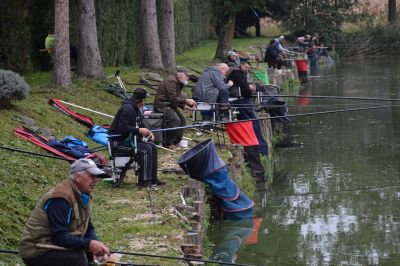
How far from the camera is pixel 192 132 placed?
703 inches

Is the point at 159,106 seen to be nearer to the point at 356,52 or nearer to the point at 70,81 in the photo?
the point at 70,81

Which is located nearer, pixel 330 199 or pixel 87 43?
pixel 330 199

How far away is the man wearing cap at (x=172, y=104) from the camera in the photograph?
15742mm

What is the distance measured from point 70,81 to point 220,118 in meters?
3.82

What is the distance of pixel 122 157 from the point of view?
41.1ft

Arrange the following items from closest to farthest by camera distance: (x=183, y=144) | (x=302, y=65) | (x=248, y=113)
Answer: (x=183, y=144) < (x=248, y=113) < (x=302, y=65)

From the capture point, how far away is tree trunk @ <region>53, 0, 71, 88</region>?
19.0 metres

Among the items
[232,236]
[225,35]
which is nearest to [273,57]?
[225,35]

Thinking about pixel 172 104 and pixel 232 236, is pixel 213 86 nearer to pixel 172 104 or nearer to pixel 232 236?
pixel 172 104

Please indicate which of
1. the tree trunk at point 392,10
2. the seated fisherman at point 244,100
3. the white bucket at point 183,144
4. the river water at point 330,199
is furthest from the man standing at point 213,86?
the tree trunk at point 392,10

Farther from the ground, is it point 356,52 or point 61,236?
point 61,236

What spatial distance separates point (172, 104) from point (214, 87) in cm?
187

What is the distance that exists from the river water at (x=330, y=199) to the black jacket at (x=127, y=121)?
1.86 m

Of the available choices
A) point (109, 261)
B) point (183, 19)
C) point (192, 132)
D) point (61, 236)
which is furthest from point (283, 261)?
point (183, 19)
